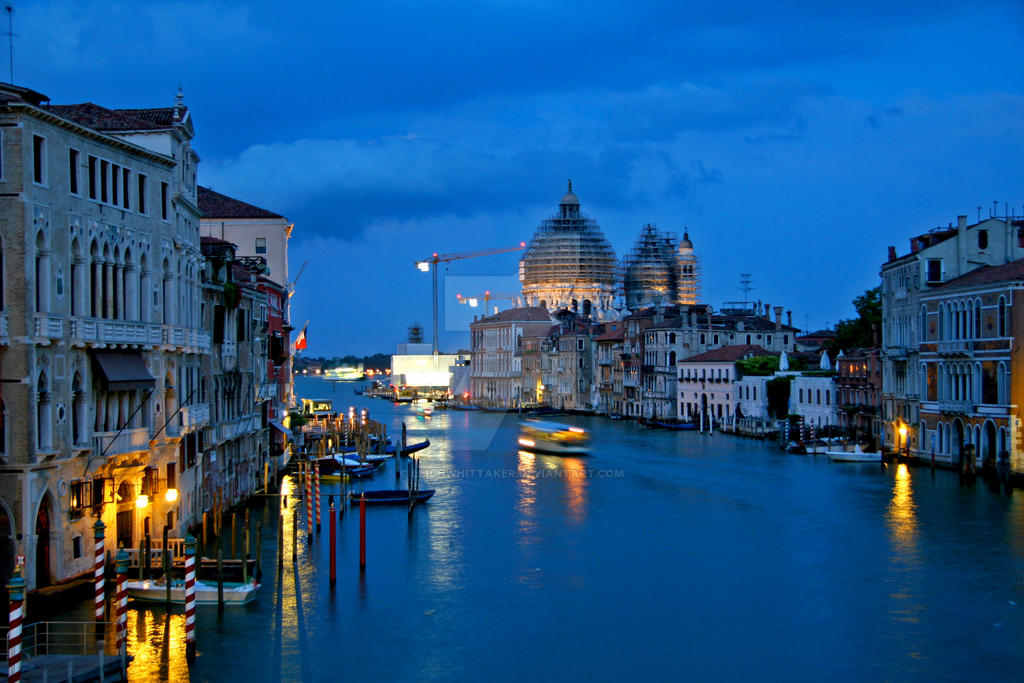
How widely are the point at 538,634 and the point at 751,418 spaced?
34807mm

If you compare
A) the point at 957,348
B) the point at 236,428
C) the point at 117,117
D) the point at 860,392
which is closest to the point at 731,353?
the point at 860,392

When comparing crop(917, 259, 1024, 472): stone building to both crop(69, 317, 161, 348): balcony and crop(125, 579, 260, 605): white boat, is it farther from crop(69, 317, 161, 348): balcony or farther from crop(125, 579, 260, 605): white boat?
crop(69, 317, 161, 348): balcony

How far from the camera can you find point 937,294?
30.7 metres

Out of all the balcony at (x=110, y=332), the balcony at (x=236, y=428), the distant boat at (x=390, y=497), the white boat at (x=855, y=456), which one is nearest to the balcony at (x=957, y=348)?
the white boat at (x=855, y=456)

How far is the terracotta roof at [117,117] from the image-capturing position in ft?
56.2

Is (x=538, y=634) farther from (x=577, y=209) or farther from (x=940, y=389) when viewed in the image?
(x=577, y=209)

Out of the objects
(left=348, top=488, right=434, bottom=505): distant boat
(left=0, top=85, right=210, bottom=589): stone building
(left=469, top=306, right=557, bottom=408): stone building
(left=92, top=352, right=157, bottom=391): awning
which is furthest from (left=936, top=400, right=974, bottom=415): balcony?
(left=469, top=306, right=557, bottom=408): stone building

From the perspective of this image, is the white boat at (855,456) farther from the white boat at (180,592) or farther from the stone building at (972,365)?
the white boat at (180,592)

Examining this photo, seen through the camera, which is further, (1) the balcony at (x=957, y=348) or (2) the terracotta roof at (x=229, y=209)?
(2) the terracotta roof at (x=229, y=209)

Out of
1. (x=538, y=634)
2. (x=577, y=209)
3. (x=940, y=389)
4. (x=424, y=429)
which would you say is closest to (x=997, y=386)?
(x=940, y=389)

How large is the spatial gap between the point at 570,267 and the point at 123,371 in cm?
8440

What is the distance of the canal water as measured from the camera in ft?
45.9

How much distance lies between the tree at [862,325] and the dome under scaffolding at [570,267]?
144 ft

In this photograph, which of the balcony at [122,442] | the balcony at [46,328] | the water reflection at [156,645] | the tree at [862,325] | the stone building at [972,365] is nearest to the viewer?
the water reflection at [156,645]
